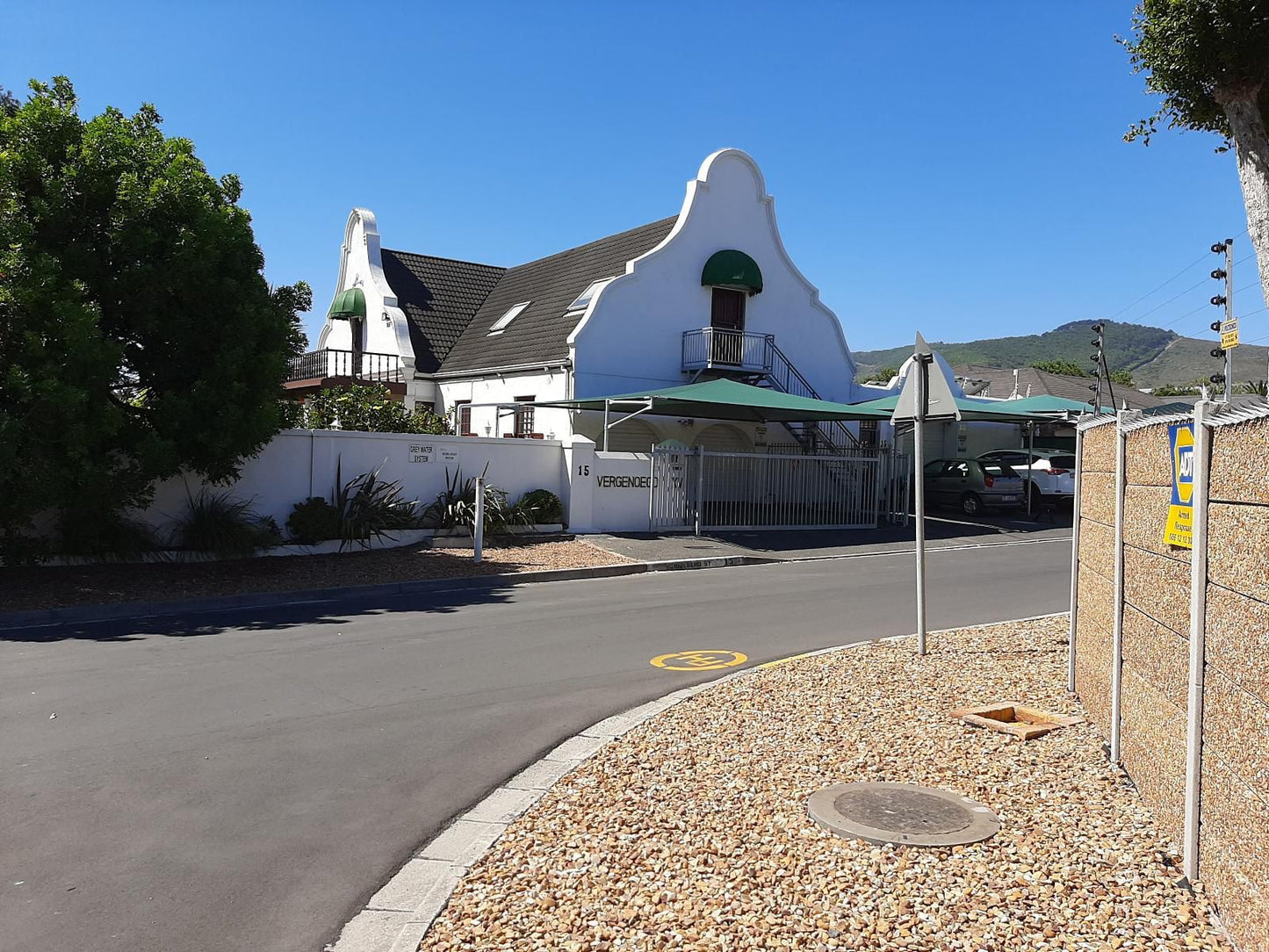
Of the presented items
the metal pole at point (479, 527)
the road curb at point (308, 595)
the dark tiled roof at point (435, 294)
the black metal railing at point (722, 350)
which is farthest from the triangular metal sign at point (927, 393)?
the dark tiled roof at point (435, 294)

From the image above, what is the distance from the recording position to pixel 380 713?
7191 mm

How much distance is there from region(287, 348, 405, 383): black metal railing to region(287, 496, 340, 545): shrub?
1170 cm

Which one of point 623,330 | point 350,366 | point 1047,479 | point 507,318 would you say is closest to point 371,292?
point 350,366

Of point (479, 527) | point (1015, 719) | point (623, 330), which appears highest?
point (623, 330)

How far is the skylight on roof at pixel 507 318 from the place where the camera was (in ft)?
98.0

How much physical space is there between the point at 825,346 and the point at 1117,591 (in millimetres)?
25556

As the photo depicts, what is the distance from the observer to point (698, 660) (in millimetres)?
9156

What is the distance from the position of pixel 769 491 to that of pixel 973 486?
25.8 ft

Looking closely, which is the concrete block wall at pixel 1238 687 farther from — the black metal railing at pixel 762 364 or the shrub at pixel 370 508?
the black metal railing at pixel 762 364

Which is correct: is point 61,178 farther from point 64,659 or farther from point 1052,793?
point 1052,793

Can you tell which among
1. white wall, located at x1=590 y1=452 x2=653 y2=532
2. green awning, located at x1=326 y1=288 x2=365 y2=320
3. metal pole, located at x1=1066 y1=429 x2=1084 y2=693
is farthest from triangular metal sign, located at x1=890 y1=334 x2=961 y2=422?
green awning, located at x1=326 y1=288 x2=365 y2=320

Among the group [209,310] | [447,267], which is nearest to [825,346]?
[447,267]

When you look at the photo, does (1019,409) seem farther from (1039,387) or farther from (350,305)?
(1039,387)

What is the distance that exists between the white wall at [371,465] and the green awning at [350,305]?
12689mm
